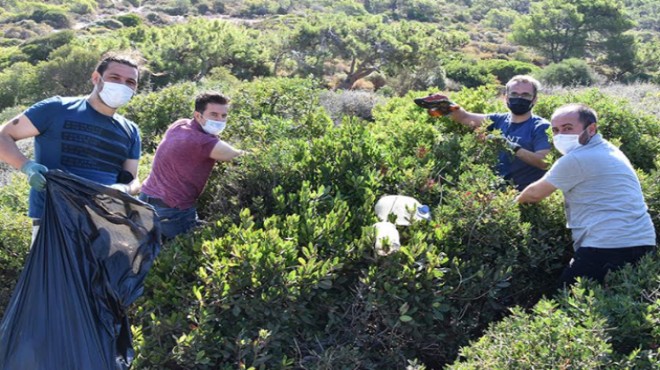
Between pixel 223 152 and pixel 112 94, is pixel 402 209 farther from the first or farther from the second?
pixel 112 94

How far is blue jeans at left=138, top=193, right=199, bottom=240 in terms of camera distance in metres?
4.00

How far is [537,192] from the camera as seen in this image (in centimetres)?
370

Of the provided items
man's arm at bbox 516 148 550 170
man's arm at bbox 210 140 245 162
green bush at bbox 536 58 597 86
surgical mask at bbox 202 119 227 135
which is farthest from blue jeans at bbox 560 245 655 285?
green bush at bbox 536 58 597 86

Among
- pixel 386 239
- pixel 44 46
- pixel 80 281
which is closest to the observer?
pixel 80 281

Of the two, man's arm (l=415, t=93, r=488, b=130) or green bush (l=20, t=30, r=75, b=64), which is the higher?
man's arm (l=415, t=93, r=488, b=130)

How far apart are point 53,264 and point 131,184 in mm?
830

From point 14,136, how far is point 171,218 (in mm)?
1114

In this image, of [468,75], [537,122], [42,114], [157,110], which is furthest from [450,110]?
[468,75]

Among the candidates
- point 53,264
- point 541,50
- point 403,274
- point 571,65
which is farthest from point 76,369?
point 541,50

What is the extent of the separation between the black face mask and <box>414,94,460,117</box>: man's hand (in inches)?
16.2

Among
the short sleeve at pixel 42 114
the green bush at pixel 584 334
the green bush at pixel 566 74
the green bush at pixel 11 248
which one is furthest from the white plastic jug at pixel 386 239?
the green bush at pixel 566 74

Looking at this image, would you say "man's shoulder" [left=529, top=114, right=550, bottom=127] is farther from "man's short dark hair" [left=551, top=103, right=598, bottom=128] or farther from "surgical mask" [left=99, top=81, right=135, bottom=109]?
"surgical mask" [left=99, top=81, right=135, bottom=109]

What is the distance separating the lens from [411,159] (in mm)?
4344

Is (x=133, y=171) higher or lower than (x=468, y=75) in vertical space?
higher
